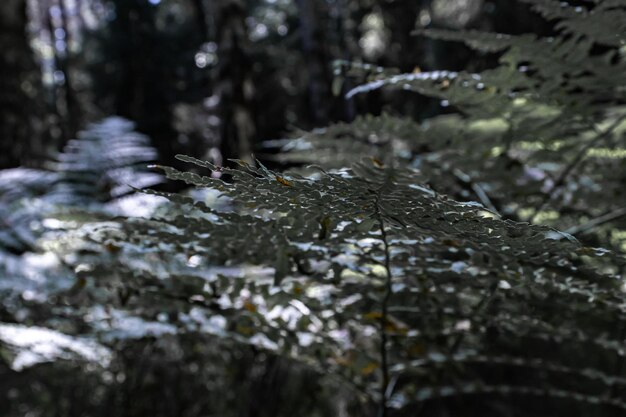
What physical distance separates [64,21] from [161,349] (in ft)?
46.6

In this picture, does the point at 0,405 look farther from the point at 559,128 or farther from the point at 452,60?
the point at 452,60

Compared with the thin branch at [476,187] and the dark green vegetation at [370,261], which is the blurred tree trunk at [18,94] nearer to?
the dark green vegetation at [370,261]

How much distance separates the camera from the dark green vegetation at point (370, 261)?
827 mm

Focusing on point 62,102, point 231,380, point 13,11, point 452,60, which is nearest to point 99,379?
point 231,380

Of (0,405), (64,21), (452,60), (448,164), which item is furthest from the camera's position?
(64,21)

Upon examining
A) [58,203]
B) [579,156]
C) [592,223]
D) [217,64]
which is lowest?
[58,203]

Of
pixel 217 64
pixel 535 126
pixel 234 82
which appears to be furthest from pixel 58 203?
pixel 535 126

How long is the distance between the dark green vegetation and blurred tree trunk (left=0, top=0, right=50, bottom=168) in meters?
1.07

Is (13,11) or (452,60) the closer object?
(13,11)

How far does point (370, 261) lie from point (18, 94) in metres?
3.53

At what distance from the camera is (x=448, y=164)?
5.08ft

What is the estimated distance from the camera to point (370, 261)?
98cm

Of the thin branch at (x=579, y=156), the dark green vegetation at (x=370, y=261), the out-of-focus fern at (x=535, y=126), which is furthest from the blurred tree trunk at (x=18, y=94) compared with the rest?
the thin branch at (x=579, y=156)

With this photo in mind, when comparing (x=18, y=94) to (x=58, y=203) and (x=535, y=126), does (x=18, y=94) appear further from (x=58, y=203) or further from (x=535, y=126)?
(x=535, y=126)
